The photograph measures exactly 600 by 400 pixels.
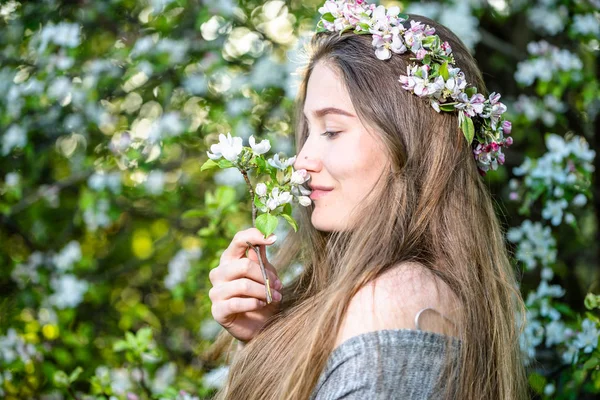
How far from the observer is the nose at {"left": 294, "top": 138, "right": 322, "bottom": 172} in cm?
147

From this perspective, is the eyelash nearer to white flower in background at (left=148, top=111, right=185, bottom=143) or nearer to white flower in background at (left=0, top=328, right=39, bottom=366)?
white flower in background at (left=148, top=111, right=185, bottom=143)

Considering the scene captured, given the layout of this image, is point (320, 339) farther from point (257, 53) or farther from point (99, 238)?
point (99, 238)

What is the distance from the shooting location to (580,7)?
258cm

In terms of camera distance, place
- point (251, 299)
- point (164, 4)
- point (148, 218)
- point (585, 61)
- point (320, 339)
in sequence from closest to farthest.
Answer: point (320, 339)
point (251, 299)
point (164, 4)
point (585, 61)
point (148, 218)

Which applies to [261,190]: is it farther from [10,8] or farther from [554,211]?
[10,8]

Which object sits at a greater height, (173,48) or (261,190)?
(261,190)

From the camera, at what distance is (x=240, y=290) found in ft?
4.71

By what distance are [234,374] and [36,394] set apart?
1290 mm

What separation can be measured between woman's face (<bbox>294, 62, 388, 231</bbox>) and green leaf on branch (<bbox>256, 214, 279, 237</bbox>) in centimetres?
17

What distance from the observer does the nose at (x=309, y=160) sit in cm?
147

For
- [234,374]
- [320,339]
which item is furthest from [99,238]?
[320,339]

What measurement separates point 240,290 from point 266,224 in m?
0.17

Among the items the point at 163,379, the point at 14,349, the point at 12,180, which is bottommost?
the point at 14,349

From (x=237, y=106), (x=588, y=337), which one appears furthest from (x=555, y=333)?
(x=237, y=106)
